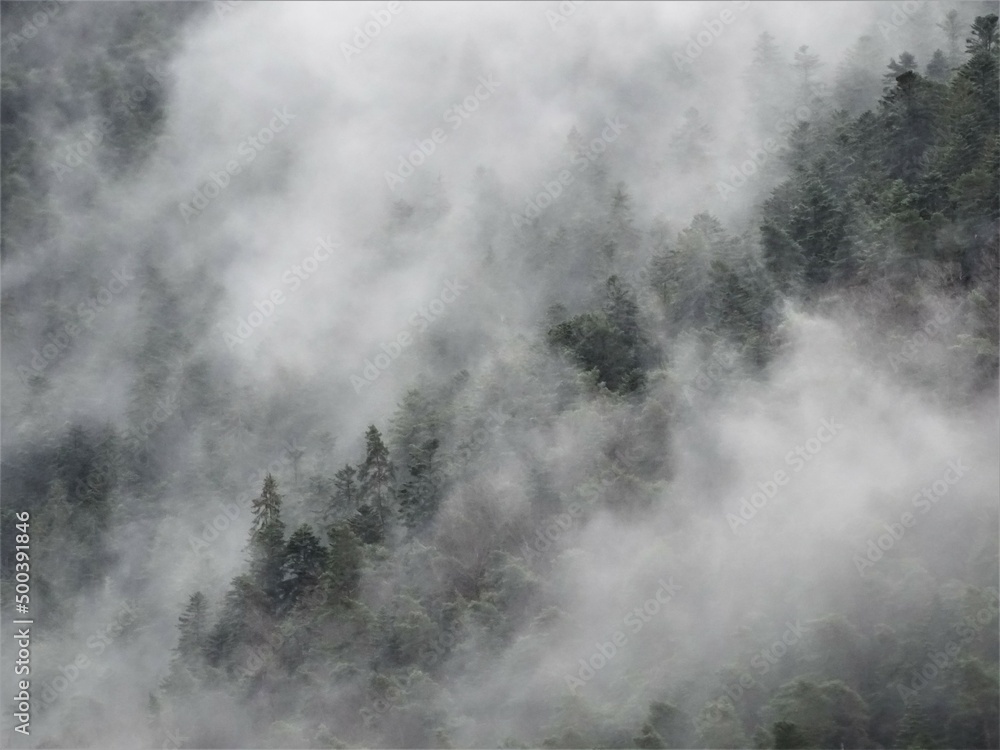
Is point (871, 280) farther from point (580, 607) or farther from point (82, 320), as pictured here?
point (82, 320)

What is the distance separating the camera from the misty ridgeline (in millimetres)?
56062

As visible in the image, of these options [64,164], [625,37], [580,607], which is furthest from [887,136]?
[64,164]

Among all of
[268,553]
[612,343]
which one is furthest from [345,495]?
[612,343]

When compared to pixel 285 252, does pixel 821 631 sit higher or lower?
lower

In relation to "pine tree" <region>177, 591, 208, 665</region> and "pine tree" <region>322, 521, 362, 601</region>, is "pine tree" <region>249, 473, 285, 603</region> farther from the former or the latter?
"pine tree" <region>177, 591, 208, 665</region>

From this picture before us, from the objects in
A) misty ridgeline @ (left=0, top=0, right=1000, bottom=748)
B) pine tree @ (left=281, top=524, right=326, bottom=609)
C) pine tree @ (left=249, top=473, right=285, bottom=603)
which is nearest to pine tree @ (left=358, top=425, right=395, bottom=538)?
misty ridgeline @ (left=0, top=0, right=1000, bottom=748)

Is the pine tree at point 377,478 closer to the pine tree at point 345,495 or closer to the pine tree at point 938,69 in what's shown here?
the pine tree at point 345,495

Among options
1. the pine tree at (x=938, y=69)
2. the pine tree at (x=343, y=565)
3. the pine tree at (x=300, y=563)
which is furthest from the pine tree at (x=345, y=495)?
the pine tree at (x=938, y=69)

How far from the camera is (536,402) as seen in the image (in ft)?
244

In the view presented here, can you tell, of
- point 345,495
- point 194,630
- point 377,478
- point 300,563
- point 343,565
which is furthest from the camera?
point 345,495

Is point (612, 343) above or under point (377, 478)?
above

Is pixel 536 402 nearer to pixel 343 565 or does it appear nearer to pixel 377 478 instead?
pixel 377 478

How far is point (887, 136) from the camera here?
75.1 metres

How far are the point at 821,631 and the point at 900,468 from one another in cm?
1157
